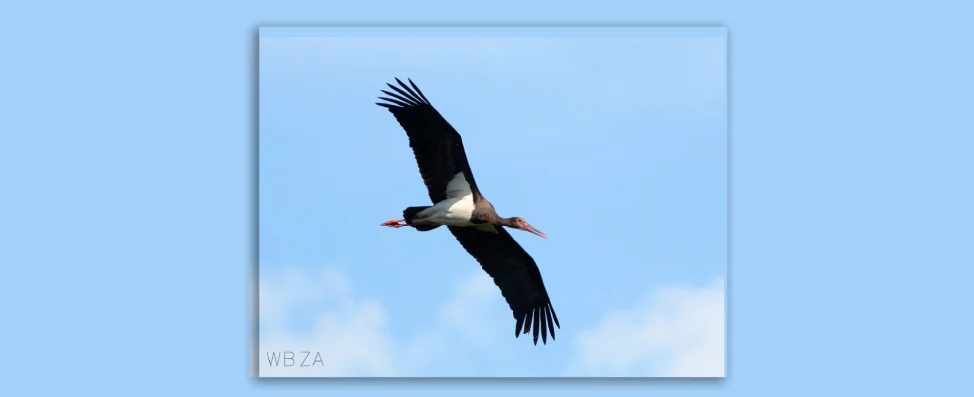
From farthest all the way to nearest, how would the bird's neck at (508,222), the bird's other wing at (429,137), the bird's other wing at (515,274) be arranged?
the bird's other wing at (515,274) → the bird's neck at (508,222) → the bird's other wing at (429,137)

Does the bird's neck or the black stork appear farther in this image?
the bird's neck

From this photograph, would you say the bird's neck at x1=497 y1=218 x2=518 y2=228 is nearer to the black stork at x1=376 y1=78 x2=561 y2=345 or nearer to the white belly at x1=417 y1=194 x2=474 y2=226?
the black stork at x1=376 y1=78 x2=561 y2=345

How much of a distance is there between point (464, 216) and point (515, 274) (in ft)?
2.75

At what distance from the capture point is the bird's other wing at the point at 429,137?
9.30 metres

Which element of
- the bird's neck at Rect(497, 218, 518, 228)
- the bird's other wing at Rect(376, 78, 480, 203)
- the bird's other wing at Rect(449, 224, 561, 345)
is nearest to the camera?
the bird's other wing at Rect(376, 78, 480, 203)

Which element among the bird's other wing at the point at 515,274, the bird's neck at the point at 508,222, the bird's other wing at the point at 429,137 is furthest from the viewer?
the bird's other wing at the point at 515,274

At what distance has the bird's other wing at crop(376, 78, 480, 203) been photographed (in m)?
9.30


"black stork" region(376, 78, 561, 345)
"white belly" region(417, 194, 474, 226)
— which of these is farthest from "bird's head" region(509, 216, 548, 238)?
"white belly" region(417, 194, 474, 226)

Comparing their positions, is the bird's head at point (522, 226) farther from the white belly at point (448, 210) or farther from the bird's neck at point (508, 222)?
the white belly at point (448, 210)

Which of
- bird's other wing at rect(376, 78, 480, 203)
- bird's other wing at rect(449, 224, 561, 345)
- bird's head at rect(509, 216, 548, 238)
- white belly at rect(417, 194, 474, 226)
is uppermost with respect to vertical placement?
bird's other wing at rect(376, 78, 480, 203)

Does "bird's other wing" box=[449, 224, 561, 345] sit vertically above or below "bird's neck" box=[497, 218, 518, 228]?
below

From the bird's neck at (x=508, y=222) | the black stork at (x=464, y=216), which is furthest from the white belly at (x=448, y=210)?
the bird's neck at (x=508, y=222)

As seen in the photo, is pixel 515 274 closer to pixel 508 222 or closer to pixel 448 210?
pixel 508 222

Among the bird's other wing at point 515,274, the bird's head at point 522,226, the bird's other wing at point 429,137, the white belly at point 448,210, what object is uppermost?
the bird's other wing at point 429,137
